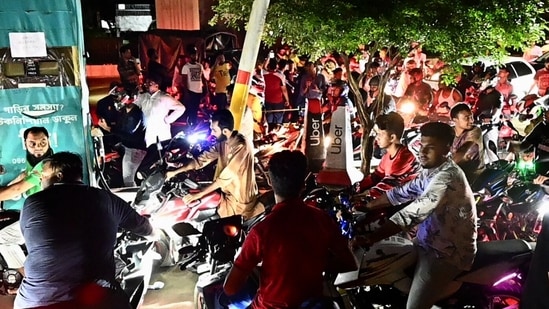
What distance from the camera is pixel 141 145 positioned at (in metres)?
5.55

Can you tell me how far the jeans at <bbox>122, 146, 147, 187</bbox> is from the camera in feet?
18.1

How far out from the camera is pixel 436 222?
17.1 ft

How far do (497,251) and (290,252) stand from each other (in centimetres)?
305

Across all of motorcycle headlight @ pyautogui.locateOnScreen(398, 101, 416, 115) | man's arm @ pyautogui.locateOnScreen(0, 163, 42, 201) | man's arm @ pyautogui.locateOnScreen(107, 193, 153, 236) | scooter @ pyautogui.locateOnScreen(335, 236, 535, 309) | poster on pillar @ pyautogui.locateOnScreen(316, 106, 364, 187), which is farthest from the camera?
motorcycle headlight @ pyautogui.locateOnScreen(398, 101, 416, 115)

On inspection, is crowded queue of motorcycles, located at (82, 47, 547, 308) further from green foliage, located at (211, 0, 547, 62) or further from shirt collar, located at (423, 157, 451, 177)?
green foliage, located at (211, 0, 547, 62)

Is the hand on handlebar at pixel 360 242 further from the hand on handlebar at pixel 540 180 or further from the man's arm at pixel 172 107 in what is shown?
the hand on handlebar at pixel 540 180

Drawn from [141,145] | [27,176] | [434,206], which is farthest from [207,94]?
[434,206]

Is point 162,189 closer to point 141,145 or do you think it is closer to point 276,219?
point 141,145

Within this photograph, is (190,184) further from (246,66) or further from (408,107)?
(408,107)

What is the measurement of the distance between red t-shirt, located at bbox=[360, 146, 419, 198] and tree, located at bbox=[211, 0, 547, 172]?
1126 millimetres

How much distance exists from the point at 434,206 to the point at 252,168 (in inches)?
75.4

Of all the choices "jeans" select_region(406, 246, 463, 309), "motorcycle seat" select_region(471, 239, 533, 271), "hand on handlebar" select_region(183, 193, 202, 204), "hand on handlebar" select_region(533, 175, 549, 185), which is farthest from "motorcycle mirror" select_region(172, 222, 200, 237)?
"hand on handlebar" select_region(533, 175, 549, 185)

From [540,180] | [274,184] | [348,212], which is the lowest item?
[348,212]

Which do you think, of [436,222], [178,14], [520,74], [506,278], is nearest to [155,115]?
[178,14]
